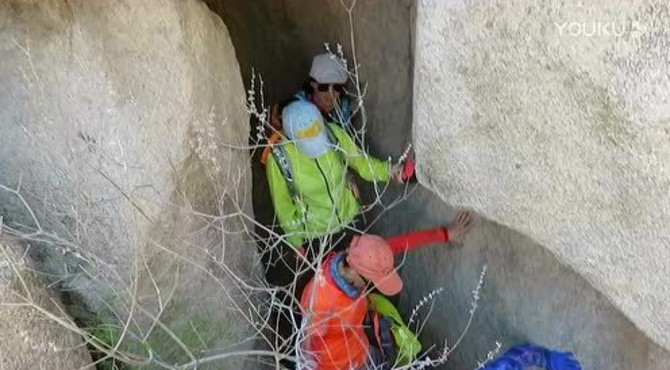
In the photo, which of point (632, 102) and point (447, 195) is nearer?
point (632, 102)

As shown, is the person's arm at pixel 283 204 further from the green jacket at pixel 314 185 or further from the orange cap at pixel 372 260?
the orange cap at pixel 372 260

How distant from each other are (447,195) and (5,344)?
122 centimetres

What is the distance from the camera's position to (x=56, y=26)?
254 cm

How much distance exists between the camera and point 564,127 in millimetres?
1967

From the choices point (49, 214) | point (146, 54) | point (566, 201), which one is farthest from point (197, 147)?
point (566, 201)

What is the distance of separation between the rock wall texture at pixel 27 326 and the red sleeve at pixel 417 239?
3.69ft

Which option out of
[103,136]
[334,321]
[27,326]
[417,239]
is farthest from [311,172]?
[27,326]

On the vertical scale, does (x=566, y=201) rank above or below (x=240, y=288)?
above

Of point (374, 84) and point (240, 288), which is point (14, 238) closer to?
point (240, 288)

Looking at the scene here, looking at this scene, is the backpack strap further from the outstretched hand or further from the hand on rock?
the outstretched hand

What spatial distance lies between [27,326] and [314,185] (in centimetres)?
115

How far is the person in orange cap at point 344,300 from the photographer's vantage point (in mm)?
2613

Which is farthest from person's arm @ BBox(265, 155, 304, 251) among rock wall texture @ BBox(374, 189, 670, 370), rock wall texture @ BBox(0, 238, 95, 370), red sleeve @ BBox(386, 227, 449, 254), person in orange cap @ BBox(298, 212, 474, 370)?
rock wall texture @ BBox(0, 238, 95, 370)

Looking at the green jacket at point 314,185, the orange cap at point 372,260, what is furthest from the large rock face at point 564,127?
the green jacket at point 314,185
